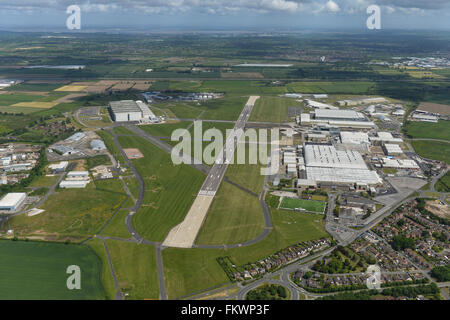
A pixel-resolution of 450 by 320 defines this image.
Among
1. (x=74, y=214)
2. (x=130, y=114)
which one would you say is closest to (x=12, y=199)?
(x=74, y=214)

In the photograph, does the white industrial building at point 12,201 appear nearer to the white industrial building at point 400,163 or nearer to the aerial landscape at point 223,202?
the aerial landscape at point 223,202

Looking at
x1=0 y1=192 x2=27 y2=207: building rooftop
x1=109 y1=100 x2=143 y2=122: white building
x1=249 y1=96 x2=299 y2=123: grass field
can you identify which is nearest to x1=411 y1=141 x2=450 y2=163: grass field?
x1=249 y1=96 x2=299 y2=123: grass field

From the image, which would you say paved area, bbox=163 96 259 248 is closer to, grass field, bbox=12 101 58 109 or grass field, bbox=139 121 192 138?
grass field, bbox=139 121 192 138

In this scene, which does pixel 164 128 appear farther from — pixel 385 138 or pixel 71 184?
pixel 385 138

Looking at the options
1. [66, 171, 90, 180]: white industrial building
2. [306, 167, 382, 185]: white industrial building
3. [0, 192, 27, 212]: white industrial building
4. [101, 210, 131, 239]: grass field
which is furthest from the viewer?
[66, 171, 90, 180]: white industrial building

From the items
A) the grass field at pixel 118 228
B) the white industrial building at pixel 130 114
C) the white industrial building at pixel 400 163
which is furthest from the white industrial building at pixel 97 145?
the white industrial building at pixel 400 163
